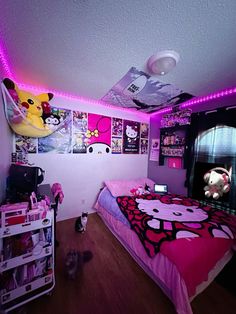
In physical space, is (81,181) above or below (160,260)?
above

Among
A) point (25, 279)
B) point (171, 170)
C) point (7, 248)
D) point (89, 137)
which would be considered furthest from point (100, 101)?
point (25, 279)

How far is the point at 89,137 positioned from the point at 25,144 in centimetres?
99

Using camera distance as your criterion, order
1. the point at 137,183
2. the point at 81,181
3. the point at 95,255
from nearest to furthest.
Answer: the point at 95,255
the point at 81,181
the point at 137,183

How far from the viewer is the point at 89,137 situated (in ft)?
7.95

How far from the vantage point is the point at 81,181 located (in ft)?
7.97

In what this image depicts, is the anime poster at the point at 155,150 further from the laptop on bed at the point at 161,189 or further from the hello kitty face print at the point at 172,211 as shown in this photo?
the hello kitty face print at the point at 172,211

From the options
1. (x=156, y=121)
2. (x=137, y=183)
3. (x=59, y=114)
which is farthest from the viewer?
(x=156, y=121)

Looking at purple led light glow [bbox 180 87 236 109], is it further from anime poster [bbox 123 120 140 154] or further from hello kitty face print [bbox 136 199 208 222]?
hello kitty face print [bbox 136 199 208 222]

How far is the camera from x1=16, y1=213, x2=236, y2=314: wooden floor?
1067 mm

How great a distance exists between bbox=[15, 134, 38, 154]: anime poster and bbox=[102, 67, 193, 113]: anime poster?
1.34 metres

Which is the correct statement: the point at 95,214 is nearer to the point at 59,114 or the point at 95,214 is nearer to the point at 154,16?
the point at 59,114

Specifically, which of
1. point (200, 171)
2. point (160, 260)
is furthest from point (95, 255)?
point (200, 171)

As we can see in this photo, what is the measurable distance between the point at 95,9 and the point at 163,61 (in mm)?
698

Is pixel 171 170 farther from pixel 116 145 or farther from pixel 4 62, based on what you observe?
pixel 4 62
